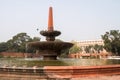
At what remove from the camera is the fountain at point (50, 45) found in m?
22.5

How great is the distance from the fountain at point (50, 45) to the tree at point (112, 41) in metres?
45.5

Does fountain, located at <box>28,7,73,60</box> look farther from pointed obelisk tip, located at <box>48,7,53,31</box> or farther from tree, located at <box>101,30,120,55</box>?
tree, located at <box>101,30,120,55</box>

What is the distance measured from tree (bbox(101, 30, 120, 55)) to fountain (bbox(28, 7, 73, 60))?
4550 cm

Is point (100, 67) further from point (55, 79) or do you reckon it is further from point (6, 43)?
point (6, 43)

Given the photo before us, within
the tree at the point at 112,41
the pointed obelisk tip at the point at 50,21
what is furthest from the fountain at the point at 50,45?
the tree at the point at 112,41

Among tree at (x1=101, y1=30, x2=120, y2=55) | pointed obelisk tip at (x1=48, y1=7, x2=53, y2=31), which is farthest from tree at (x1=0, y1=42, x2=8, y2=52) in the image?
pointed obelisk tip at (x1=48, y1=7, x2=53, y2=31)

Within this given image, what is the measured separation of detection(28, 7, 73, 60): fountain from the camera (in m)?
22.5

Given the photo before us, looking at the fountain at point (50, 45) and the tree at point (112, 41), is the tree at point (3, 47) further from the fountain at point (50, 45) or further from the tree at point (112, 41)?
the fountain at point (50, 45)

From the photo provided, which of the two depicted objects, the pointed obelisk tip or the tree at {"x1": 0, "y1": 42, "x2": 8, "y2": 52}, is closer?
the pointed obelisk tip

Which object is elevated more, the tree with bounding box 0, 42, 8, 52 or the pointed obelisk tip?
the tree with bounding box 0, 42, 8, 52

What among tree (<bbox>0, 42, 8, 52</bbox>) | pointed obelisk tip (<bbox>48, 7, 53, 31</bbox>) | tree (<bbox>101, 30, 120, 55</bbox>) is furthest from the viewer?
tree (<bbox>0, 42, 8, 52</bbox>)

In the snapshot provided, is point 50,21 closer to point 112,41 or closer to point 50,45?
point 50,45

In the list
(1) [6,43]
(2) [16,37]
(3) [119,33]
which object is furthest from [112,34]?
(1) [6,43]

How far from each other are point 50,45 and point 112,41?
48745 millimetres
